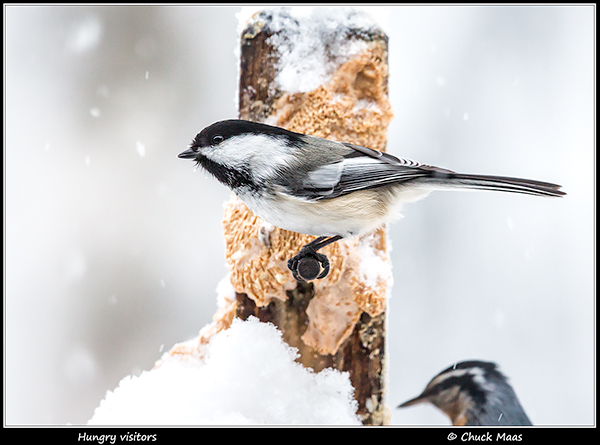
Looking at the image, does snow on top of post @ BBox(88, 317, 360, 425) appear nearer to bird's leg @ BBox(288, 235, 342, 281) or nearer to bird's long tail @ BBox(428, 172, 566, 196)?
bird's leg @ BBox(288, 235, 342, 281)

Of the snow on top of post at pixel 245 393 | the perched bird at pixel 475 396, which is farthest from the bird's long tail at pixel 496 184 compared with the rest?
the perched bird at pixel 475 396

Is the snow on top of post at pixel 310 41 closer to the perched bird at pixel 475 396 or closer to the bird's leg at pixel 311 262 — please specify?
the bird's leg at pixel 311 262

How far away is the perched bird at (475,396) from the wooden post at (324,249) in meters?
0.35

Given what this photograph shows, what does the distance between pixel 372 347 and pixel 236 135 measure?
2.76 ft

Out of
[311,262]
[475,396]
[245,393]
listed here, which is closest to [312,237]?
[311,262]

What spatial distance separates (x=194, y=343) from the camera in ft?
5.92

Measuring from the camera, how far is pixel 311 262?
1271mm

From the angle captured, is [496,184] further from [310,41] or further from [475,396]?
[475,396]

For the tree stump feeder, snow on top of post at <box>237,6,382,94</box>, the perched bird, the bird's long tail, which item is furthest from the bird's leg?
the perched bird

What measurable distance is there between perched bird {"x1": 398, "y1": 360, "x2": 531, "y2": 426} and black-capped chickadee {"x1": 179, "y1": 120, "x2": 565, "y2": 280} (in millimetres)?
843

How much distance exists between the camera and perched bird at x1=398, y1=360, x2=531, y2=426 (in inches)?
69.7

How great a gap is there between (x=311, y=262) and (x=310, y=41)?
0.75 meters

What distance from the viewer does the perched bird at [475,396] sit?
5.81 feet
